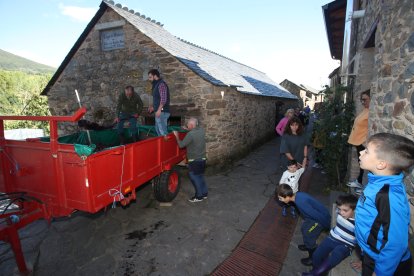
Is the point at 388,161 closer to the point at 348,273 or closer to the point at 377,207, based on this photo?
the point at 377,207

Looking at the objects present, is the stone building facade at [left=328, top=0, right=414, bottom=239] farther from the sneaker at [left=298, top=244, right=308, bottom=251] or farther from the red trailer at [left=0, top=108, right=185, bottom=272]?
the red trailer at [left=0, top=108, right=185, bottom=272]

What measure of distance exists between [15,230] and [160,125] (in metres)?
3.51

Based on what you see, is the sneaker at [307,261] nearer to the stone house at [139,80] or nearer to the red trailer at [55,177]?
the red trailer at [55,177]

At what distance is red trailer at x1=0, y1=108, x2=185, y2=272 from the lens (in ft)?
10.1

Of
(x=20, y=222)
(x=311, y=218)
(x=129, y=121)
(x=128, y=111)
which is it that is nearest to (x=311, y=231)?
(x=311, y=218)

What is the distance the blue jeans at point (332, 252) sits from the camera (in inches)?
104

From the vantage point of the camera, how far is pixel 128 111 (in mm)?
6137

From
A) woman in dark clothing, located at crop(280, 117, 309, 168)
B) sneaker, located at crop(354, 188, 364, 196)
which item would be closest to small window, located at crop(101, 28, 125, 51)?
woman in dark clothing, located at crop(280, 117, 309, 168)

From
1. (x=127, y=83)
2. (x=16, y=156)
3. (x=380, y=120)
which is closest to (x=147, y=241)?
(x=16, y=156)

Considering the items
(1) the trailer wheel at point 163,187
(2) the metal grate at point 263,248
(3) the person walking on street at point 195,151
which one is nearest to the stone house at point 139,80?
(3) the person walking on street at point 195,151

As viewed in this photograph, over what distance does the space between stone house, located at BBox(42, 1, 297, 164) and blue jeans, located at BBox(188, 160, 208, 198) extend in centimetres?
218

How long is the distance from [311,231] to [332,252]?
504 mm

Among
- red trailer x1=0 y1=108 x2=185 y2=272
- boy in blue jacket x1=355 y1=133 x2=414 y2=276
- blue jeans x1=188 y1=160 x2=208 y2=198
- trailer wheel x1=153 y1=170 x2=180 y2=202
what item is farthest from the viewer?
blue jeans x1=188 y1=160 x2=208 y2=198

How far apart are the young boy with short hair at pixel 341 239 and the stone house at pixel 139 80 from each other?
4.98m
